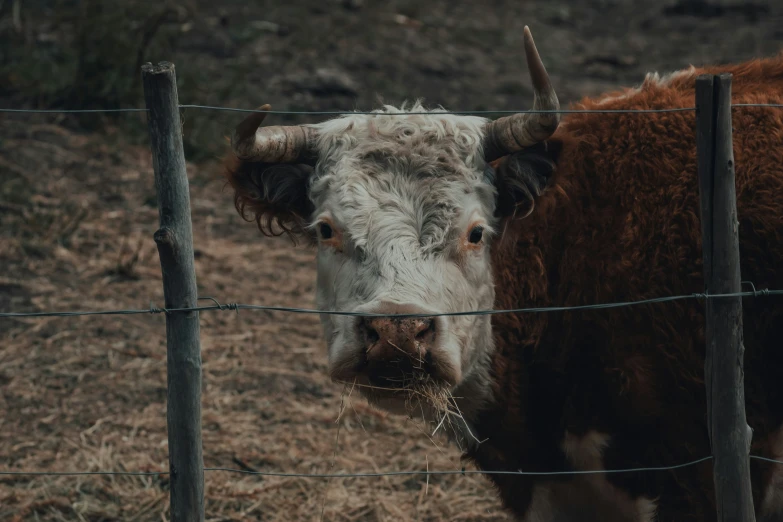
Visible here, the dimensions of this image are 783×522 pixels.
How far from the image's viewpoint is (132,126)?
31.7 ft

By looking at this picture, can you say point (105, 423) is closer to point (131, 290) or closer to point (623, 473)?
point (131, 290)

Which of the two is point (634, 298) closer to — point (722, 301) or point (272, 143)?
point (722, 301)

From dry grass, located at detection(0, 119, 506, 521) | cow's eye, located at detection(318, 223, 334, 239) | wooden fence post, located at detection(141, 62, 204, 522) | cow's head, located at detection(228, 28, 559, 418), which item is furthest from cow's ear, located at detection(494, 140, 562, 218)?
wooden fence post, located at detection(141, 62, 204, 522)

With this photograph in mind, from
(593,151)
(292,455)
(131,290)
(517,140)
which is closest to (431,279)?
(517,140)

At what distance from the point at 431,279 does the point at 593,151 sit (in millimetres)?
1082

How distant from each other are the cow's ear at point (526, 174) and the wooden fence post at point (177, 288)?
1.47 metres

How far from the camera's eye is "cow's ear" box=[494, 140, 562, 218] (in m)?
4.05

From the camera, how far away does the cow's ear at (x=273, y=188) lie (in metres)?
4.18

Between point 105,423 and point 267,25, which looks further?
point 267,25

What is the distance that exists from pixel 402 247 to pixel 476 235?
1.36ft

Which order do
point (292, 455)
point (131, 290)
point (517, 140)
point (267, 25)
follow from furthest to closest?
1. point (267, 25)
2. point (131, 290)
3. point (292, 455)
4. point (517, 140)

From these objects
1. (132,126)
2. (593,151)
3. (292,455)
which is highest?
(132,126)

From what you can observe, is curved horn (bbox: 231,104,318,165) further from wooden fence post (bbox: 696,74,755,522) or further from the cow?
wooden fence post (bbox: 696,74,755,522)

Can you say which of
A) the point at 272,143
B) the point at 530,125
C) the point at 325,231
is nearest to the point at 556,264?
the point at 530,125
